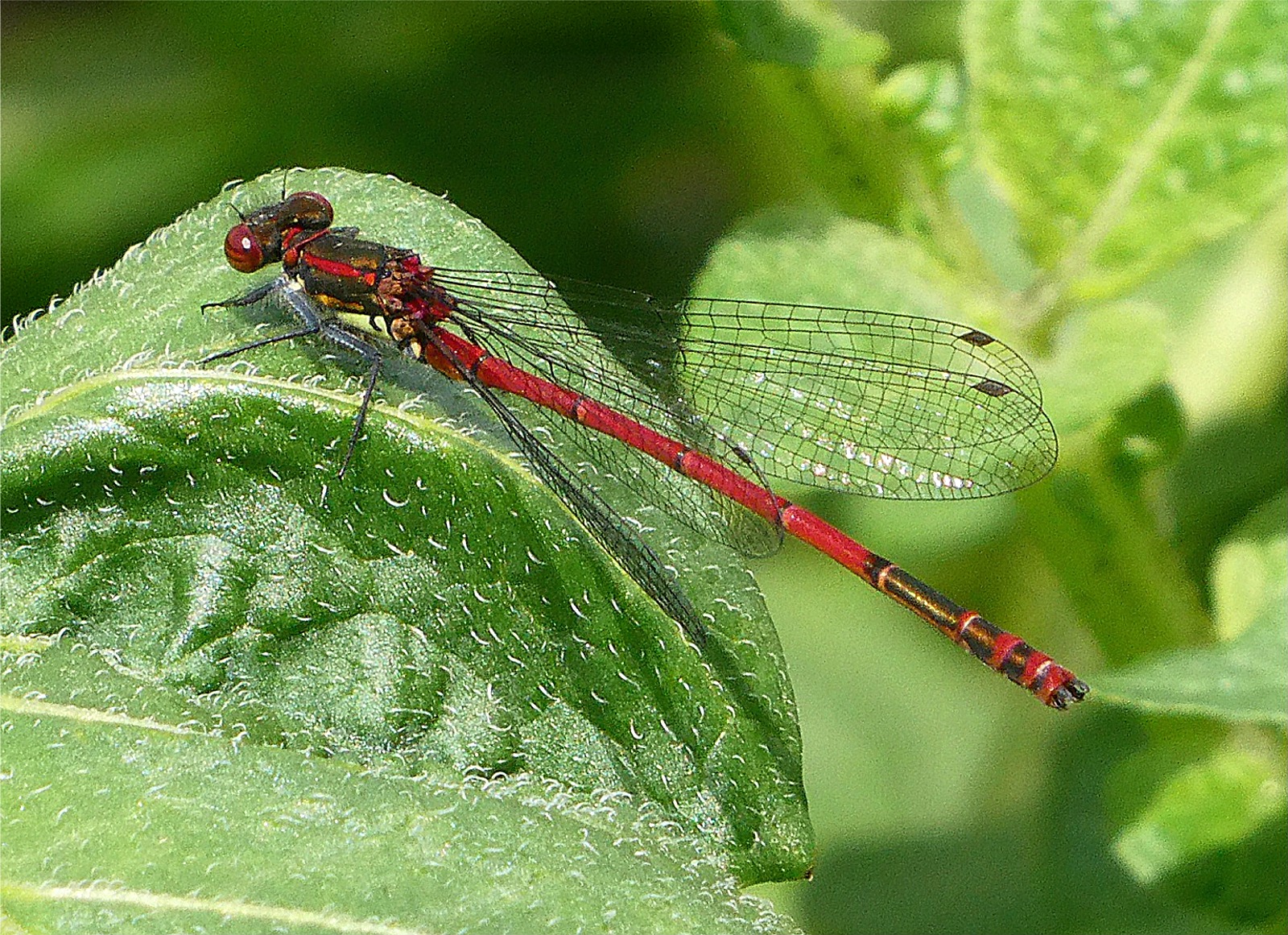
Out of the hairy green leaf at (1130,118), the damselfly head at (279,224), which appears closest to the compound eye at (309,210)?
the damselfly head at (279,224)

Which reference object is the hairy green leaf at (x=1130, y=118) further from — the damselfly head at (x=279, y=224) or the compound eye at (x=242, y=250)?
the compound eye at (x=242, y=250)

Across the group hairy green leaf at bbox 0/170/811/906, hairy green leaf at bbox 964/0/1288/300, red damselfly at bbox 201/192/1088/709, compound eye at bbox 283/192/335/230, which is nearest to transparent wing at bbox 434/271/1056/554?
red damselfly at bbox 201/192/1088/709

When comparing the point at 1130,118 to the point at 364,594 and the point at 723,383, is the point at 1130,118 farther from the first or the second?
the point at 364,594

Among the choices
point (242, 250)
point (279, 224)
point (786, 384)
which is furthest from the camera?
point (786, 384)

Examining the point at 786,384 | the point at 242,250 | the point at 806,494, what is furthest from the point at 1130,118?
the point at 242,250

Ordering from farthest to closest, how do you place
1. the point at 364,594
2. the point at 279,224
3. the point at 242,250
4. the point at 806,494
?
the point at 806,494, the point at 279,224, the point at 242,250, the point at 364,594

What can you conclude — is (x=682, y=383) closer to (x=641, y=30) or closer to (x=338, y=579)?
(x=338, y=579)

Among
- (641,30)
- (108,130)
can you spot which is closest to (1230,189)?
(641,30)
